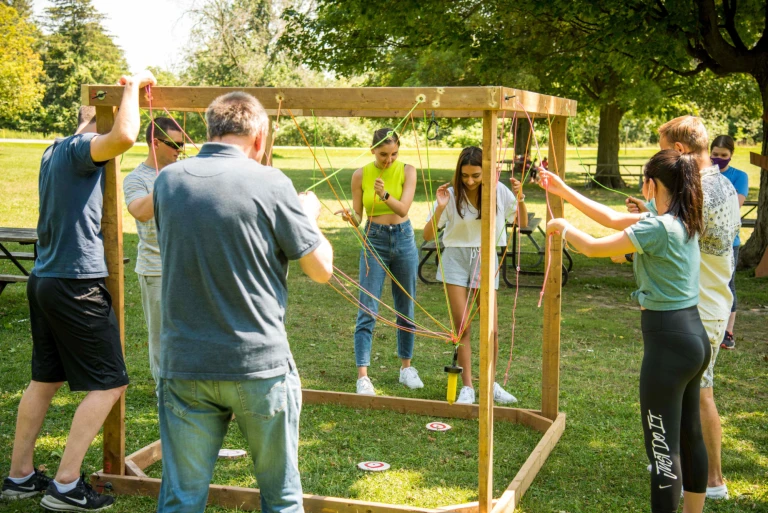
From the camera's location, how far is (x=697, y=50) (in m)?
9.48

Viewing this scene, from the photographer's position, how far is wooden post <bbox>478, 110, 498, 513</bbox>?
3.41 metres

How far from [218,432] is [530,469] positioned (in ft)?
6.68

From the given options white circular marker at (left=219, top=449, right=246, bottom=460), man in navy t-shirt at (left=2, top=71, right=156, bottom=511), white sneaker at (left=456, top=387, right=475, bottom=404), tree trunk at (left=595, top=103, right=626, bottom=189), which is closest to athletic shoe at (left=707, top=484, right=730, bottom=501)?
white sneaker at (left=456, top=387, right=475, bottom=404)

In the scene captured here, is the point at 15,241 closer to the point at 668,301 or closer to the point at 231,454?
the point at 231,454

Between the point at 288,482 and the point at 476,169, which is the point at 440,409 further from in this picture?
the point at 288,482

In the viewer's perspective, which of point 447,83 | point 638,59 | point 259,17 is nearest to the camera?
point 638,59

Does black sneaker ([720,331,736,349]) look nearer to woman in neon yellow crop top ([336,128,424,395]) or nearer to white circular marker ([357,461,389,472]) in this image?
woman in neon yellow crop top ([336,128,424,395])

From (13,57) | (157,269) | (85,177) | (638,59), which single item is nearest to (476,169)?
(157,269)

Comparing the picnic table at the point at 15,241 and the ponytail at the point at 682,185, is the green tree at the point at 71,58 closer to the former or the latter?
the picnic table at the point at 15,241

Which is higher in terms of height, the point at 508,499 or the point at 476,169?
the point at 476,169

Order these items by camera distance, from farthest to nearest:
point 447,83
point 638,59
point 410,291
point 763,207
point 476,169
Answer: point 447,83, point 763,207, point 638,59, point 410,291, point 476,169

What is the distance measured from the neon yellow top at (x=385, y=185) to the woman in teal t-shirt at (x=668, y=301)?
2.30m

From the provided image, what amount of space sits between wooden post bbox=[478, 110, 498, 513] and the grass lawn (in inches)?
15.4

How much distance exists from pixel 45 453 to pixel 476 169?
3146mm
